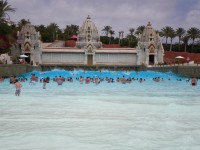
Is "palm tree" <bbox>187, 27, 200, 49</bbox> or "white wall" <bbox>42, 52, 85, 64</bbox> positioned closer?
"white wall" <bbox>42, 52, 85, 64</bbox>

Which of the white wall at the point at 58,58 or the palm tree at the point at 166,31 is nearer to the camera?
the white wall at the point at 58,58

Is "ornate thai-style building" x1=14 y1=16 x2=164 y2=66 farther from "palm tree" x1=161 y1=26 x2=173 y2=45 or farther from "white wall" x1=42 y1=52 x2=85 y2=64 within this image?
"palm tree" x1=161 y1=26 x2=173 y2=45

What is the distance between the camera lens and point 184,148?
10.2 m

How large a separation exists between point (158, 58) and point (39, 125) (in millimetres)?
53028

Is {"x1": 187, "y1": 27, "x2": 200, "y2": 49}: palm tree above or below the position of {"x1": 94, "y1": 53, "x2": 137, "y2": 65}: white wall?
above

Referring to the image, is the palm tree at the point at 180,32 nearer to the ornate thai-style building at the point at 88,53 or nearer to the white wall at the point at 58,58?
the ornate thai-style building at the point at 88,53

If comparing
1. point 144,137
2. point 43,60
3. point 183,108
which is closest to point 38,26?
point 43,60

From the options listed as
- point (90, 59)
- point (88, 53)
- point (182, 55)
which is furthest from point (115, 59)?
point (182, 55)

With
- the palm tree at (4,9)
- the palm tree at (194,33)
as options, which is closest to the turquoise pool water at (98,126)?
the palm tree at (4,9)

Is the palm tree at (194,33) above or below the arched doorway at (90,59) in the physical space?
above

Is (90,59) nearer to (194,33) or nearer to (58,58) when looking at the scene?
(58,58)

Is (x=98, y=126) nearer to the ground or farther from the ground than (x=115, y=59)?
nearer to the ground

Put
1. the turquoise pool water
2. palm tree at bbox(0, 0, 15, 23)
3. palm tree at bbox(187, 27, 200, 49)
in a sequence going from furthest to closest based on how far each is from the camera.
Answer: palm tree at bbox(187, 27, 200, 49), palm tree at bbox(0, 0, 15, 23), the turquoise pool water

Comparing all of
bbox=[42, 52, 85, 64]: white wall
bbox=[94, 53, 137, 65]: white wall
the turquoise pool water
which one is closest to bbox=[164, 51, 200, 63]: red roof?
bbox=[94, 53, 137, 65]: white wall
